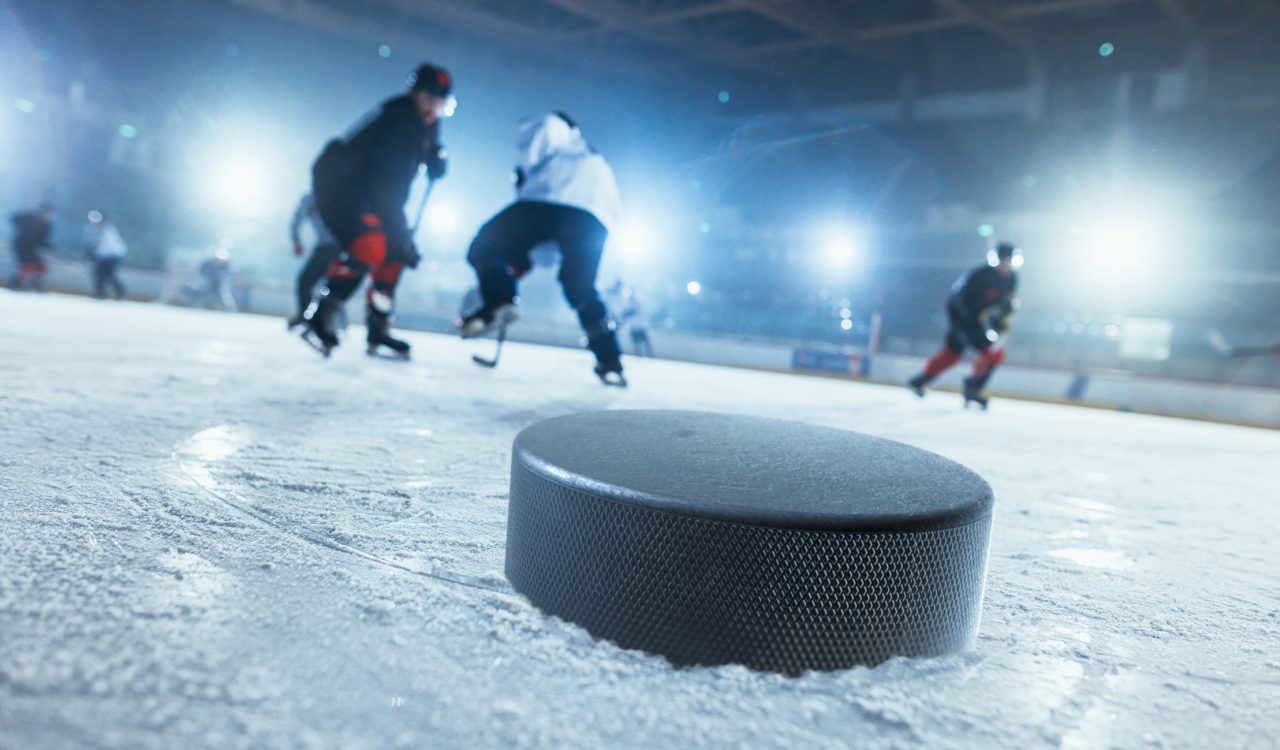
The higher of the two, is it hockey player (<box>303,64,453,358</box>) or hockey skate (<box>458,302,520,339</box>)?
hockey player (<box>303,64,453,358</box>)

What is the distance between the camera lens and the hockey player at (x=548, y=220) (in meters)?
4.13

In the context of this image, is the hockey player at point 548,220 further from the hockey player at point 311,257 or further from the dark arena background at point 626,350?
the hockey player at point 311,257

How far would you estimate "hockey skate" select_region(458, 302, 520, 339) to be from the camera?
13.9 feet

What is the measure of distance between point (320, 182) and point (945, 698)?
382 centimetres

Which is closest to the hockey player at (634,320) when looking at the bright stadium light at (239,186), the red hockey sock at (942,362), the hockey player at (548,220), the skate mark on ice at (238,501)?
the red hockey sock at (942,362)

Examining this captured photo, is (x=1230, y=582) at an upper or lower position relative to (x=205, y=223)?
lower

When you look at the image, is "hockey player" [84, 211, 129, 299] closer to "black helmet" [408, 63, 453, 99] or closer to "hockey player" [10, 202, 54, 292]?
"hockey player" [10, 202, 54, 292]

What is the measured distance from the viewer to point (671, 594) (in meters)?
0.98

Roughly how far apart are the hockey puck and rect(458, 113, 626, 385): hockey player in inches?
125

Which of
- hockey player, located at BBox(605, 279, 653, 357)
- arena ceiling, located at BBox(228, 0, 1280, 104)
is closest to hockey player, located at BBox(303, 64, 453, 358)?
hockey player, located at BBox(605, 279, 653, 357)

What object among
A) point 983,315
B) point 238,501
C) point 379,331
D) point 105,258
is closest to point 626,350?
point 983,315

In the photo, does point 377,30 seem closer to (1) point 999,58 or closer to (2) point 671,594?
(1) point 999,58

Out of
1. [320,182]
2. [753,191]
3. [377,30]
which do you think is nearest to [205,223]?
[377,30]

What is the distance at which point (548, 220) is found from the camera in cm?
423
